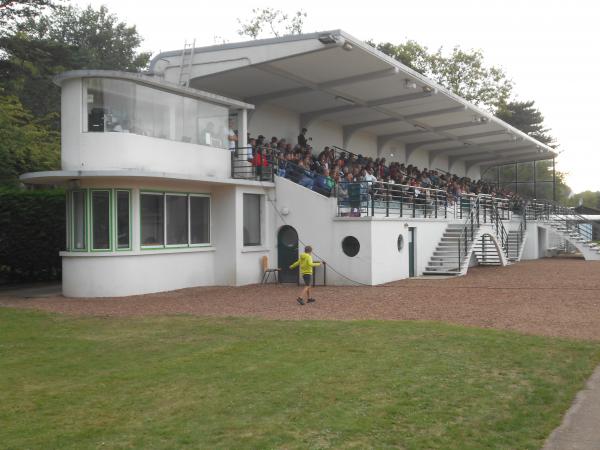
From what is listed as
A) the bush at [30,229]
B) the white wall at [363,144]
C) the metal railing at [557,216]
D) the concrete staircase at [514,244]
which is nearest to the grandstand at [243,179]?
the white wall at [363,144]

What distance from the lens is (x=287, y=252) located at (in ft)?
68.9

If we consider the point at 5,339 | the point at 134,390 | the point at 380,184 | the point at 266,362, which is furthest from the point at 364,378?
the point at 380,184

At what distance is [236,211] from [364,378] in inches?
479

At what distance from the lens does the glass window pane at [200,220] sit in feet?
62.7

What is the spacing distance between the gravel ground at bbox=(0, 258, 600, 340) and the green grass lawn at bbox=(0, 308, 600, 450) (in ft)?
5.11

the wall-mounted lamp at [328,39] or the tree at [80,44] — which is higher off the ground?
the tree at [80,44]

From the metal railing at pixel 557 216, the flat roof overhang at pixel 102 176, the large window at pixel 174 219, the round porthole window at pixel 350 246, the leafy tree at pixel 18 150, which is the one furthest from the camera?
the metal railing at pixel 557 216

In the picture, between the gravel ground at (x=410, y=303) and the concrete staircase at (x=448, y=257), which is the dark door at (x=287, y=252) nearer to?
the gravel ground at (x=410, y=303)

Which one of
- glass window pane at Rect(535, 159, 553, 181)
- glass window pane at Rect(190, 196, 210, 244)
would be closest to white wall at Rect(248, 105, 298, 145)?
glass window pane at Rect(190, 196, 210, 244)

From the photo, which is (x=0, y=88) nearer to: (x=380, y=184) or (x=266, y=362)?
→ (x=380, y=184)

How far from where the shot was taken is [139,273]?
17156 mm

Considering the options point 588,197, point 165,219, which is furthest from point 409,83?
point 588,197

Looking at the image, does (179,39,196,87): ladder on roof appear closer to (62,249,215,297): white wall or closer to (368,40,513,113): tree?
(62,249,215,297): white wall

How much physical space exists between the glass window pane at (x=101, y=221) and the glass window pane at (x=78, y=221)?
38 centimetres
